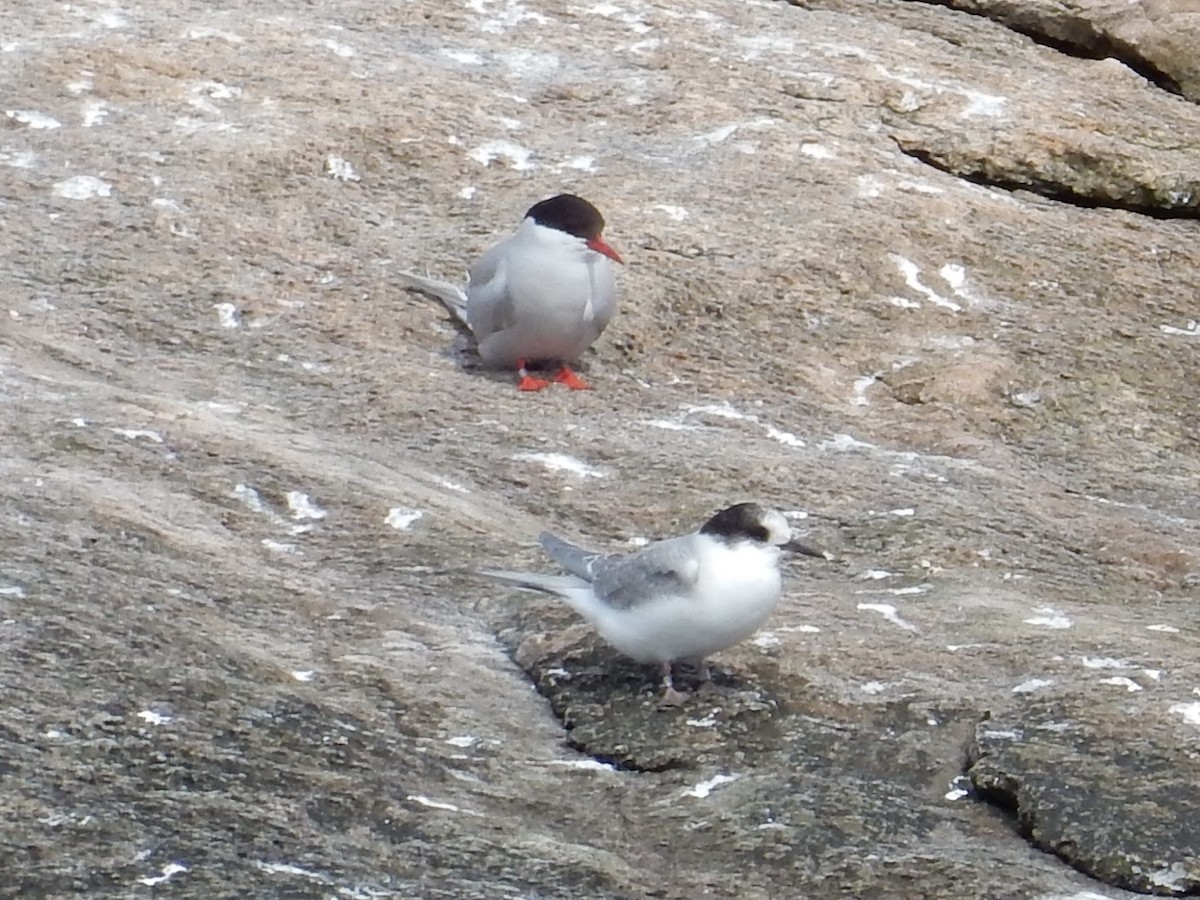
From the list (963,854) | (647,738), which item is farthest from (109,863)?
(963,854)

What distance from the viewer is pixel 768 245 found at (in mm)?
10023

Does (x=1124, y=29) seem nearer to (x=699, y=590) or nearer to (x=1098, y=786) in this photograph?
(x=699, y=590)

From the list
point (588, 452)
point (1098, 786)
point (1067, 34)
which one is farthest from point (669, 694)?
point (1067, 34)

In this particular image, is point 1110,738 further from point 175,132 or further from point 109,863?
point 175,132

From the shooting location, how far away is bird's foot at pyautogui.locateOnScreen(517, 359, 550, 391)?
8953 mm

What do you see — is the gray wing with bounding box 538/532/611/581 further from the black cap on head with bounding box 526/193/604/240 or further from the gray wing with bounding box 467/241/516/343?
the black cap on head with bounding box 526/193/604/240

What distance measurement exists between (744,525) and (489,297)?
3875 mm

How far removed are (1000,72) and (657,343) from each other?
3746mm

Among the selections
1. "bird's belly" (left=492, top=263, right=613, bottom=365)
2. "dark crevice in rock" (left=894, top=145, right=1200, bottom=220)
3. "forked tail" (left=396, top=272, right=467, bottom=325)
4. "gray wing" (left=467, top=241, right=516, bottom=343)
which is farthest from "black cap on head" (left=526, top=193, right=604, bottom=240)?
"dark crevice in rock" (left=894, top=145, right=1200, bottom=220)

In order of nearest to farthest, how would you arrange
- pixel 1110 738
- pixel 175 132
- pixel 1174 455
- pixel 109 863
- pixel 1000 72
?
pixel 109 863
pixel 1110 738
pixel 1174 455
pixel 175 132
pixel 1000 72

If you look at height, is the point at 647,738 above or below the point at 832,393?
above

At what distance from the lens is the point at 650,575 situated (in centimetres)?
556

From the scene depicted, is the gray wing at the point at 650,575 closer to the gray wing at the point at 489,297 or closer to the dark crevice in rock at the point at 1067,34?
the gray wing at the point at 489,297

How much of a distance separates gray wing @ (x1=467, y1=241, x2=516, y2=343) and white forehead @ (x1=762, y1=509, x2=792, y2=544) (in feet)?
12.1
